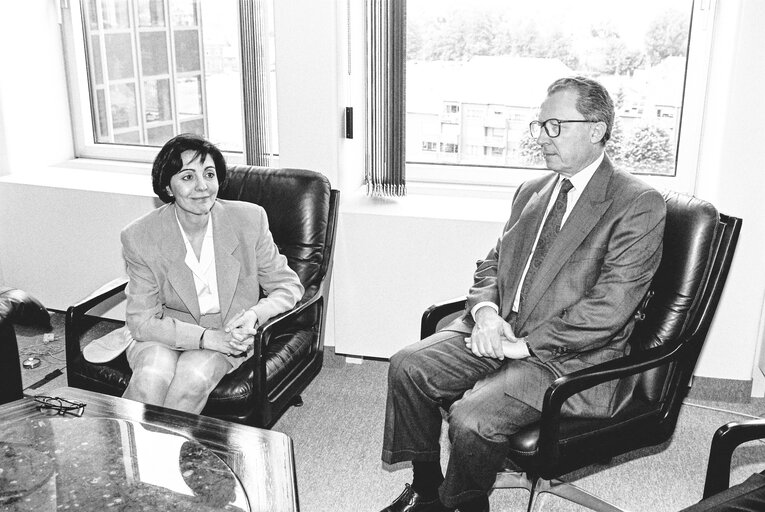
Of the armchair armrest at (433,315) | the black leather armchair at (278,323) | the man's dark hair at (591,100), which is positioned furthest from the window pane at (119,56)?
the man's dark hair at (591,100)

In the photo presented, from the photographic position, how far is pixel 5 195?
12.7 ft

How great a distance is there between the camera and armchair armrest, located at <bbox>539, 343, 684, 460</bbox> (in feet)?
6.49

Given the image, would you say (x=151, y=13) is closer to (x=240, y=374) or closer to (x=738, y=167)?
(x=240, y=374)

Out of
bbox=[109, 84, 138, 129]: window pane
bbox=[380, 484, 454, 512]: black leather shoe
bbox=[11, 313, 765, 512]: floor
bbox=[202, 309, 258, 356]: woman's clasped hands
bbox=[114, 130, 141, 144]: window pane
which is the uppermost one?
bbox=[109, 84, 138, 129]: window pane

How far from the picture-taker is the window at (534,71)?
3.24m

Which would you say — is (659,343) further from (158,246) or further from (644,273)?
(158,246)

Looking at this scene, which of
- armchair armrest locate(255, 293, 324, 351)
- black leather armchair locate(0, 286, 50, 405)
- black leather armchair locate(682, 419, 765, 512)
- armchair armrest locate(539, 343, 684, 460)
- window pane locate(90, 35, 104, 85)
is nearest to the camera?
black leather armchair locate(682, 419, 765, 512)

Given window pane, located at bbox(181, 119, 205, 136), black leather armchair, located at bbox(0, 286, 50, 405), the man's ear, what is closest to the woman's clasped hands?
black leather armchair, located at bbox(0, 286, 50, 405)

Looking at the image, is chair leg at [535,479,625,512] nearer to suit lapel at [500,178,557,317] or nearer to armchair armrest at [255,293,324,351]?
suit lapel at [500,178,557,317]

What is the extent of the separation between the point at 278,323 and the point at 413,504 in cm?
72

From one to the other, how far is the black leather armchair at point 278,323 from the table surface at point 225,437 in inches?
11.4

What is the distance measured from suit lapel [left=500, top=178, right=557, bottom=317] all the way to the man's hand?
87 mm

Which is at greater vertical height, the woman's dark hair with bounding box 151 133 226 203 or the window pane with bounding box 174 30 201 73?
the window pane with bounding box 174 30 201 73

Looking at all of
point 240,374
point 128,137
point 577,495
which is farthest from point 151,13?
point 577,495
